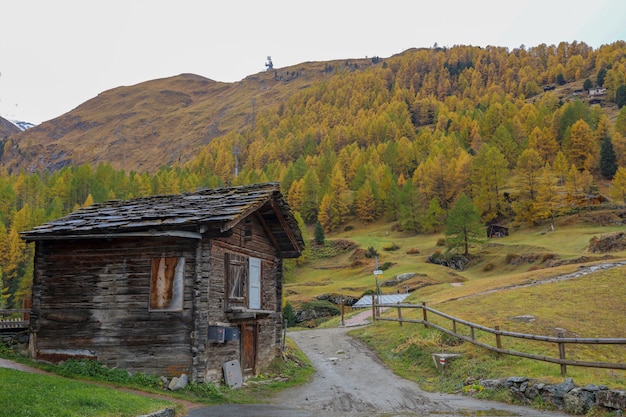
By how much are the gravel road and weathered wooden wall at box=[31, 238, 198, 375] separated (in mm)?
3455

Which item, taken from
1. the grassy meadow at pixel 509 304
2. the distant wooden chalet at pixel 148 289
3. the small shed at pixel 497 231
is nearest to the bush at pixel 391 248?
the grassy meadow at pixel 509 304

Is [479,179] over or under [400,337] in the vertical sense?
over

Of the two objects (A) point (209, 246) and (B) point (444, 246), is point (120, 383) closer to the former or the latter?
(A) point (209, 246)

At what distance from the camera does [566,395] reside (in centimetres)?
1256

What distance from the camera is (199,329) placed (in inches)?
624

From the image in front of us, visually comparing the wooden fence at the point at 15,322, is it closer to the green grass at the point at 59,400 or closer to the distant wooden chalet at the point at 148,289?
the distant wooden chalet at the point at 148,289

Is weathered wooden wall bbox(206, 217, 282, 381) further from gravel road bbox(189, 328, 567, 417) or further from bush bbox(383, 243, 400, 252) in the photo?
bush bbox(383, 243, 400, 252)

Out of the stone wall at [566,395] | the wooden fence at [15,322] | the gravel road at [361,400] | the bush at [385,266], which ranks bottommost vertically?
the gravel road at [361,400]

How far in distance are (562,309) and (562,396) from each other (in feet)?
51.1

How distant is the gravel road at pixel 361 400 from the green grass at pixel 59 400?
67.9 inches

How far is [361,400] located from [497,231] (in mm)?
70732

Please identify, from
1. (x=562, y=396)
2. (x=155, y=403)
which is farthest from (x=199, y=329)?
(x=562, y=396)

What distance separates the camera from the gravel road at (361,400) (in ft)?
43.0

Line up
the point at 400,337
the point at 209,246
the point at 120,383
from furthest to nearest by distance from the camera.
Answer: the point at 400,337, the point at 209,246, the point at 120,383
